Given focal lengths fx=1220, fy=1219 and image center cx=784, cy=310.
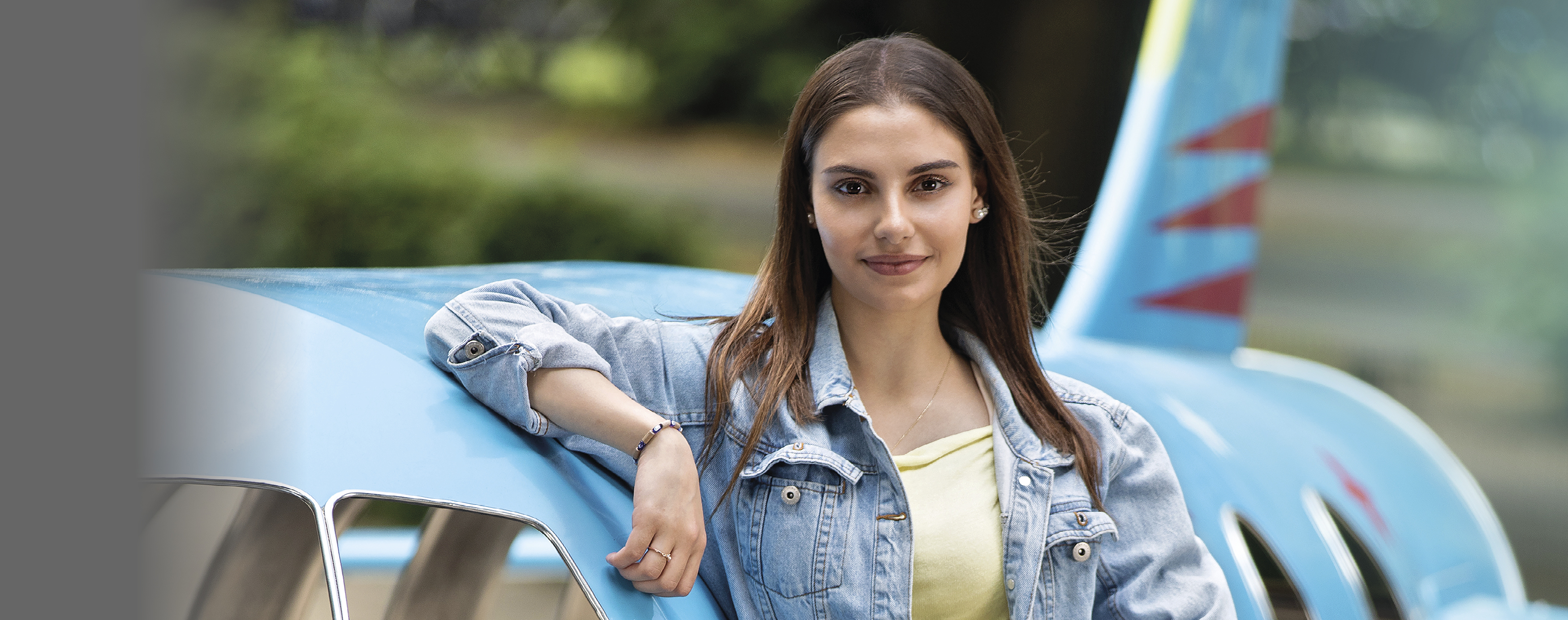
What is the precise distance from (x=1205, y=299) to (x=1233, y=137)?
13.0 inches

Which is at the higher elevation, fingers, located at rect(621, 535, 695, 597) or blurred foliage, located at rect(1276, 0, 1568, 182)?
blurred foliage, located at rect(1276, 0, 1568, 182)

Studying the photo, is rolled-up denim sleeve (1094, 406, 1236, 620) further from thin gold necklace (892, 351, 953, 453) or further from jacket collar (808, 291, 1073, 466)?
thin gold necklace (892, 351, 953, 453)

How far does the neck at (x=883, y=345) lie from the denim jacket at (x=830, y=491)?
0.16ft

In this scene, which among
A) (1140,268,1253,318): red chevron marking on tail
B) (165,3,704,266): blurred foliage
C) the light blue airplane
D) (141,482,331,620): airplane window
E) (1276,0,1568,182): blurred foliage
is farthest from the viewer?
(1276,0,1568,182): blurred foliage

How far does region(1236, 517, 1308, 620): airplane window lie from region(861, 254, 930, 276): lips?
0.78 m

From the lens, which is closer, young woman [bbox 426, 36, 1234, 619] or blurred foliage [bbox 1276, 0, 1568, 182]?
young woman [bbox 426, 36, 1234, 619]

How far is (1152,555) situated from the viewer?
1.38 meters

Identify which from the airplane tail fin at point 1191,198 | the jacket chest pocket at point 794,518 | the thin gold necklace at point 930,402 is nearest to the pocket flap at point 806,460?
the jacket chest pocket at point 794,518

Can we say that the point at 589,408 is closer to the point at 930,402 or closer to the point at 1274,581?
the point at 930,402

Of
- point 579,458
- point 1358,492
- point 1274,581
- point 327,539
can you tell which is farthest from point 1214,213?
point 327,539

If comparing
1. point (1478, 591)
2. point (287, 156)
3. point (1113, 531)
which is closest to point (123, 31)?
point (1113, 531)

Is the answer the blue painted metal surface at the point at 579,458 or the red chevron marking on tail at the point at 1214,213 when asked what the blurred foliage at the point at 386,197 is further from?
the blue painted metal surface at the point at 579,458

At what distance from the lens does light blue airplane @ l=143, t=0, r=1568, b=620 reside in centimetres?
92

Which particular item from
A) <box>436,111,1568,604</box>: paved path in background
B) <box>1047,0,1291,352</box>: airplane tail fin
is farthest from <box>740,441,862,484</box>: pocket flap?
<box>436,111,1568,604</box>: paved path in background
